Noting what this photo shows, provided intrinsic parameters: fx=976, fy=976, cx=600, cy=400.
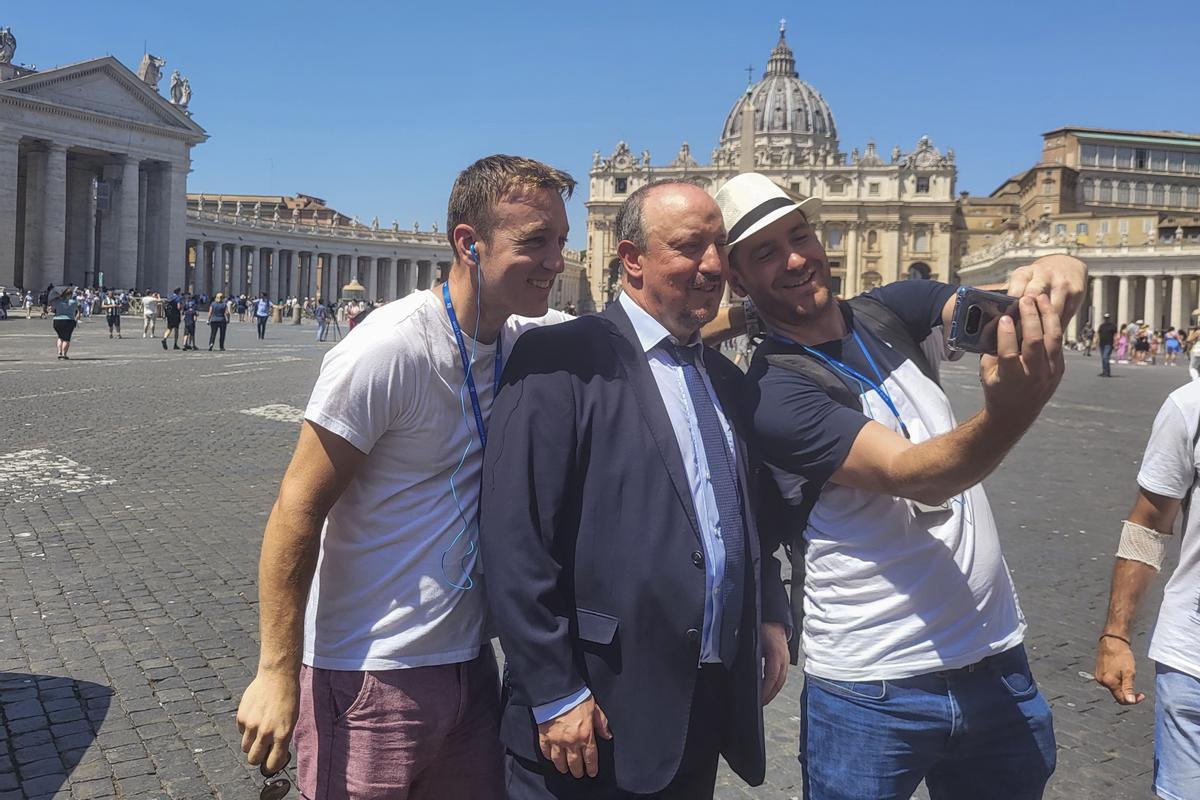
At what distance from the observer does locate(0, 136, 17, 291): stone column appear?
140ft

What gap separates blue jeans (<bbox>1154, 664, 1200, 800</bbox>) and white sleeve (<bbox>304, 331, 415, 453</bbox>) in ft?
6.08

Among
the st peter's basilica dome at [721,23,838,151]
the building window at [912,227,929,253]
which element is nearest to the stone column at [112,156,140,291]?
the building window at [912,227,929,253]

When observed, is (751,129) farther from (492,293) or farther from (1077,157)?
(1077,157)

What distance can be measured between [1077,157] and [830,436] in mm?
80347

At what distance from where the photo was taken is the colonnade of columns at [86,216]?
44.8m

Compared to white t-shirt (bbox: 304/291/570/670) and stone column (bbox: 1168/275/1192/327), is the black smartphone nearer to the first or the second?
white t-shirt (bbox: 304/291/570/670)

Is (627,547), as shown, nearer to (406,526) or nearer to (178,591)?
(406,526)

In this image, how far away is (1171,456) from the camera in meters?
2.37

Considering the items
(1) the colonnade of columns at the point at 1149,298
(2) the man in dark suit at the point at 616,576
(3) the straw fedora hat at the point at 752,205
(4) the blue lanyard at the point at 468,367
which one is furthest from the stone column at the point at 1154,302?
(4) the blue lanyard at the point at 468,367

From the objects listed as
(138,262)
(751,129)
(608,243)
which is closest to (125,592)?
(751,129)

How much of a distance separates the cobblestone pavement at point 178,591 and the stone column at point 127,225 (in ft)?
128

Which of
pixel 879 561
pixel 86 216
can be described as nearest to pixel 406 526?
pixel 879 561

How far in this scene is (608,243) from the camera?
88250 mm

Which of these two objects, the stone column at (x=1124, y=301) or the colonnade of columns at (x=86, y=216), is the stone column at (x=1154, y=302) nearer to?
the stone column at (x=1124, y=301)
